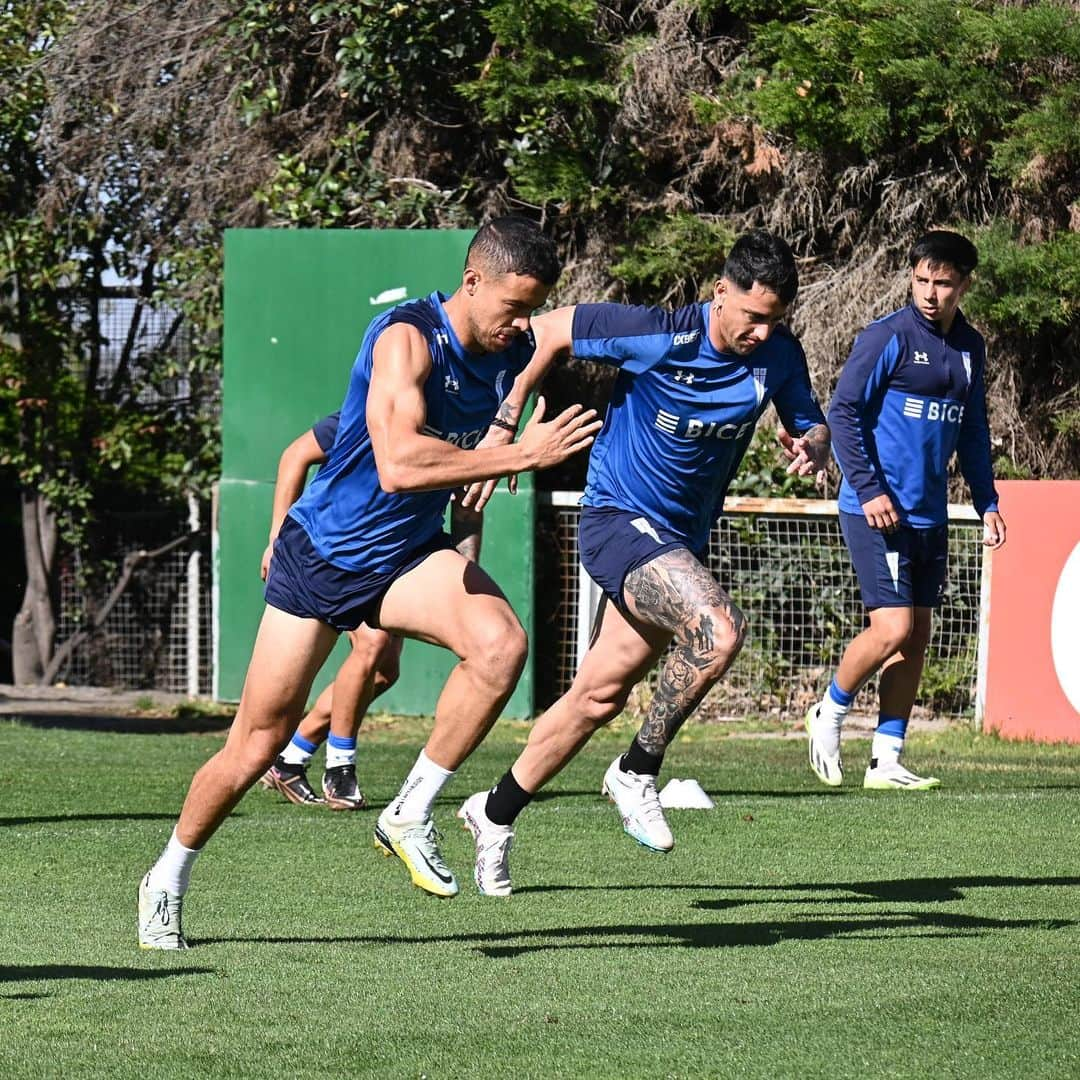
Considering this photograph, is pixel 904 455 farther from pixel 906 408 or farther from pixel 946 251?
pixel 946 251

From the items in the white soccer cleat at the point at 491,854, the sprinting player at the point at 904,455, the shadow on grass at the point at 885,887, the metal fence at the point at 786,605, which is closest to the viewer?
the white soccer cleat at the point at 491,854

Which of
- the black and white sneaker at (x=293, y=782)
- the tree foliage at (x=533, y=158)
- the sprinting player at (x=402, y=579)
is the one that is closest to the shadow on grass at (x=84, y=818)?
the black and white sneaker at (x=293, y=782)

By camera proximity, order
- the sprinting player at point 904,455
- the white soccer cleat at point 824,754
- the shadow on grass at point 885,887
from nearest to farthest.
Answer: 1. the shadow on grass at point 885,887
2. the sprinting player at point 904,455
3. the white soccer cleat at point 824,754

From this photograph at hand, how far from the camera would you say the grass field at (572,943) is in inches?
167

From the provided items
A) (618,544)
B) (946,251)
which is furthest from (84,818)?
(946,251)

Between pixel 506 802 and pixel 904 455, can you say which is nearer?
pixel 506 802

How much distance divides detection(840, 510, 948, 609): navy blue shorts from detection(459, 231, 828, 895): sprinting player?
2005mm

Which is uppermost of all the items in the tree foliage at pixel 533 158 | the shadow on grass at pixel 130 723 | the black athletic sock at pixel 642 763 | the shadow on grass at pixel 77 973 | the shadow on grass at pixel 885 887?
the tree foliage at pixel 533 158

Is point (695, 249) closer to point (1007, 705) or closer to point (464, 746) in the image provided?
point (1007, 705)

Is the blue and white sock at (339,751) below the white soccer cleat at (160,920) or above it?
above

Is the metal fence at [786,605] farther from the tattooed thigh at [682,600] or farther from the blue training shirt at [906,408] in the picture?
the tattooed thigh at [682,600]

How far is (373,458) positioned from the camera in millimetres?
5320

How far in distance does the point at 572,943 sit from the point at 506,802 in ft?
1.65

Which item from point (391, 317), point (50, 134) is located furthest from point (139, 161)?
point (391, 317)
